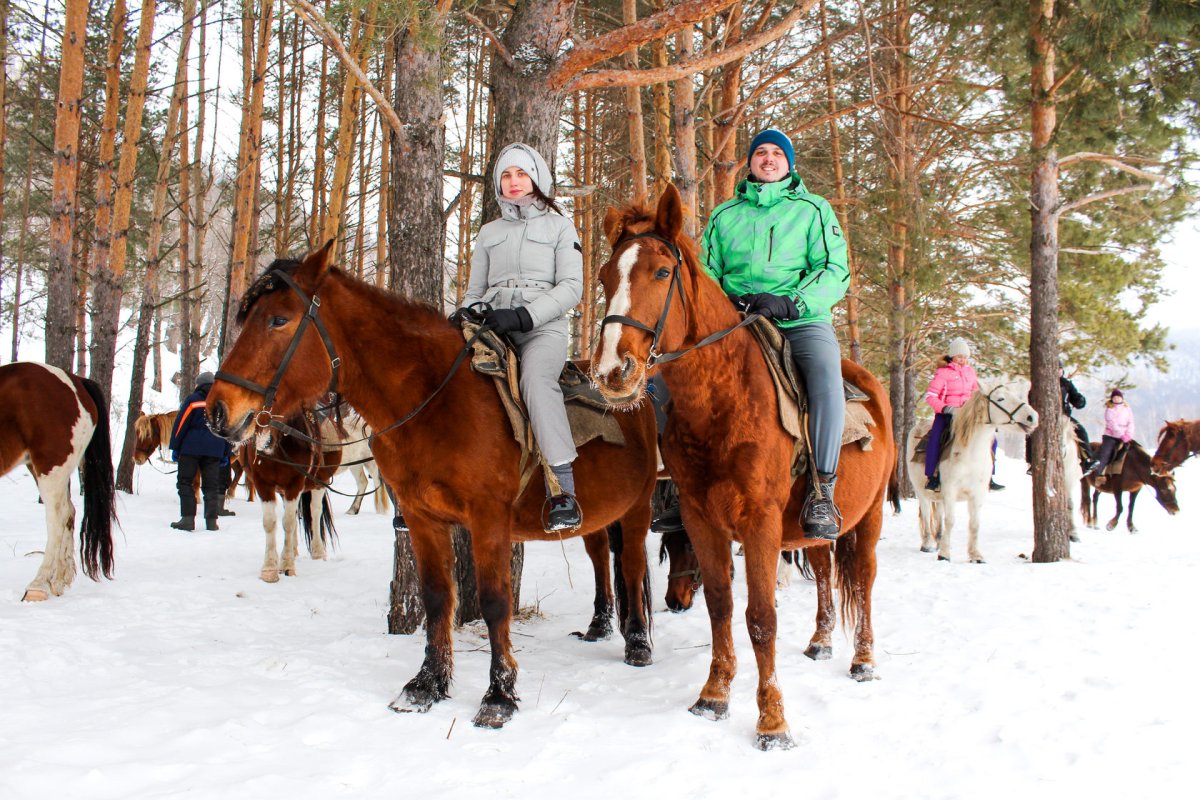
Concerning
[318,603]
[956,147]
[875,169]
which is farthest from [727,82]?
[318,603]

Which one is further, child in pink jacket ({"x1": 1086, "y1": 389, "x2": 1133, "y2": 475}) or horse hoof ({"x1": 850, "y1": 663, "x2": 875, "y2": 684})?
child in pink jacket ({"x1": 1086, "y1": 389, "x2": 1133, "y2": 475})

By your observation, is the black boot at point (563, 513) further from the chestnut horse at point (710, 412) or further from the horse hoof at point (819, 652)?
the horse hoof at point (819, 652)

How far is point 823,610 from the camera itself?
5016 millimetres

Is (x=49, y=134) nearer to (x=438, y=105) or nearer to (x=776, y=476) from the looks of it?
(x=438, y=105)

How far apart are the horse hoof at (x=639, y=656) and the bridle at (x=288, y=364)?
6.83 feet

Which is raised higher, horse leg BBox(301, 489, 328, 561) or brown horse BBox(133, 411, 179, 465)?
brown horse BBox(133, 411, 179, 465)

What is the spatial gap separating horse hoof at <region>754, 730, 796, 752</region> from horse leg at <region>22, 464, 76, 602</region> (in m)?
5.58

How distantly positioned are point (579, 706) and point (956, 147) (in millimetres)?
14313

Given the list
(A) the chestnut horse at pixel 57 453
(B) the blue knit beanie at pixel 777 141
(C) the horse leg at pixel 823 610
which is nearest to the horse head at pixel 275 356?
(B) the blue knit beanie at pixel 777 141

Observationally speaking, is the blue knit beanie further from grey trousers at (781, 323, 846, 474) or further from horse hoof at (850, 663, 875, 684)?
horse hoof at (850, 663, 875, 684)

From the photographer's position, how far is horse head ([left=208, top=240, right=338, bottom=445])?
348 cm

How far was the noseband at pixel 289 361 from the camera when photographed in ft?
11.5

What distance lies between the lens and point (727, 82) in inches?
431

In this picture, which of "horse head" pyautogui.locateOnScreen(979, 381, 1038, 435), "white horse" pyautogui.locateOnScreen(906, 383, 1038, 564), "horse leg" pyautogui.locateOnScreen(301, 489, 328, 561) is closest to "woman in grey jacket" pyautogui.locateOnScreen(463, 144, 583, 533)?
"horse leg" pyautogui.locateOnScreen(301, 489, 328, 561)
